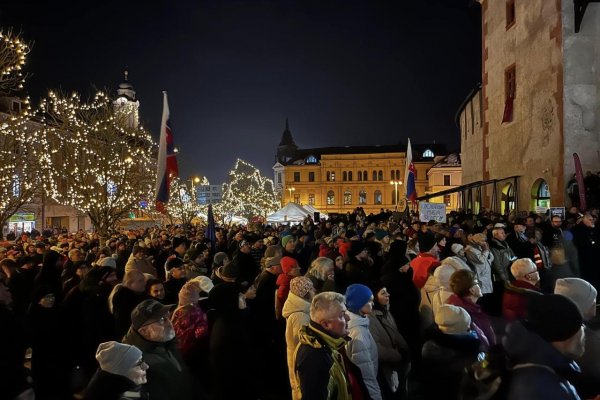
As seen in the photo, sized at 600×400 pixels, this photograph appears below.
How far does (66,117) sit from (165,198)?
44.4 ft

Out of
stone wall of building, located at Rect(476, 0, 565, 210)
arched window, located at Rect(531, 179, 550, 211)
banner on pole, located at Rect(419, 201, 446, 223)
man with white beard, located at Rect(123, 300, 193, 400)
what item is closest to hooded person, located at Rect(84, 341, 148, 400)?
man with white beard, located at Rect(123, 300, 193, 400)

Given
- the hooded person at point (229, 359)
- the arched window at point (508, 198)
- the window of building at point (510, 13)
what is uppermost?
the window of building at point (510, 13)

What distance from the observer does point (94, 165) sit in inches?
981

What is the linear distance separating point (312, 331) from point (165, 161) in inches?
447

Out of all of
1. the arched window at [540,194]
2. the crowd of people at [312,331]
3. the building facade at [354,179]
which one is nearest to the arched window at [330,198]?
the building facade at [354,179]

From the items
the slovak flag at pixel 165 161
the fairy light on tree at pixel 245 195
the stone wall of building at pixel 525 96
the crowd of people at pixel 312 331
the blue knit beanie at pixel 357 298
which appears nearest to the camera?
the crowd of people at pixel 312 331

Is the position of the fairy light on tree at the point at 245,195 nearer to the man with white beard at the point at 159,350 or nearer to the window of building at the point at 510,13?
the window of building at the point at 510,13

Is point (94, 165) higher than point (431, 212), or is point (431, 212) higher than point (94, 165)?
point (94, 165)

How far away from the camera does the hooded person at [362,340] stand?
4.82m

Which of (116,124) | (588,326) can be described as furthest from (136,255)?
(116,124)

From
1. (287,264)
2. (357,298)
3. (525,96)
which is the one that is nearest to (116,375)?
(357,298)

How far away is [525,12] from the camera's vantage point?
21.2m

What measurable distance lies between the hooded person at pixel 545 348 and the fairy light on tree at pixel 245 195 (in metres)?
52.9

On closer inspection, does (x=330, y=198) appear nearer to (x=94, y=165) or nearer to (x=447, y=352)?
(x=94, y=165)
